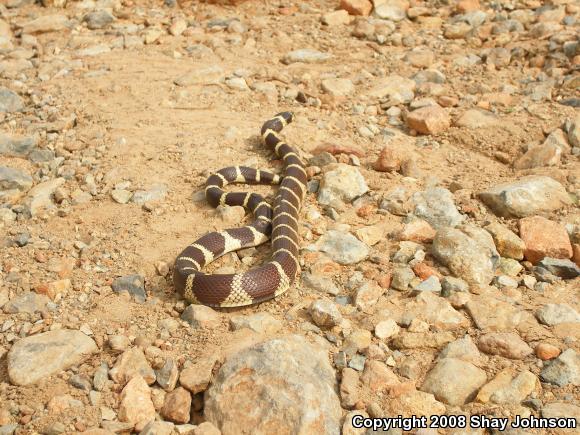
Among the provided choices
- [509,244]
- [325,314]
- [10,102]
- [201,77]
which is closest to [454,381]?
[325,314]

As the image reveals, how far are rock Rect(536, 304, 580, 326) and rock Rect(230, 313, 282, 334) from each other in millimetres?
2453

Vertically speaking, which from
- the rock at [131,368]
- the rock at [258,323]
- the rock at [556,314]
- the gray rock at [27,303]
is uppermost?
the rock at [556,314]

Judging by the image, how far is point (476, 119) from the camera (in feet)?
30.5

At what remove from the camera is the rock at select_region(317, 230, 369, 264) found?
6.72 metres

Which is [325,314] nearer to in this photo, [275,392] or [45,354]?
[275,392]

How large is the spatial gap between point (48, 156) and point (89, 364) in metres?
4.15

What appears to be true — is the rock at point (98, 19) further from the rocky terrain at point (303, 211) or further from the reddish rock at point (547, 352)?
the reddish rock at point (547, 352)

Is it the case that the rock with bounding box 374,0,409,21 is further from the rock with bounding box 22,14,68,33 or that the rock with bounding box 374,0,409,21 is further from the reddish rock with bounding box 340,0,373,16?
the rock with bounding box 22,14,68,33

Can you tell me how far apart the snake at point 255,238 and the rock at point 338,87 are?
1.22m

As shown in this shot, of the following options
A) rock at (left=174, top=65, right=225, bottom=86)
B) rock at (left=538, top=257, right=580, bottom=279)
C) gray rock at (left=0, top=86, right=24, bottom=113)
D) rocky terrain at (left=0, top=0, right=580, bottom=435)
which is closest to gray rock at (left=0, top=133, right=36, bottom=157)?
rocky terrain at (left=0, top=0, right=580, bottom=435)

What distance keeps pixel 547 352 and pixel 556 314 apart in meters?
0.59

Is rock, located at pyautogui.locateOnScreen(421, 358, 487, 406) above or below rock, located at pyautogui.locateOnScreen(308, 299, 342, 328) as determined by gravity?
above

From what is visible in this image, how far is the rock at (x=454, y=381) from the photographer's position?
4.97 meters

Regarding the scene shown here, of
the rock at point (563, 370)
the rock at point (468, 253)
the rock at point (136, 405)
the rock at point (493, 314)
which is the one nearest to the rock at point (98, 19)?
the rock at point (468, 253)
